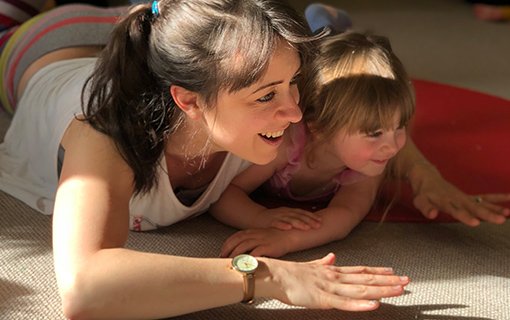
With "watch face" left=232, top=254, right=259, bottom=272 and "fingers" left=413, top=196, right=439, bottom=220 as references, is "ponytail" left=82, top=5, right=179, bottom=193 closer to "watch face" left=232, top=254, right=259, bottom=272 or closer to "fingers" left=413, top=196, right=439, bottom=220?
"watch face" left=232, top=254, right=259, bottom=272

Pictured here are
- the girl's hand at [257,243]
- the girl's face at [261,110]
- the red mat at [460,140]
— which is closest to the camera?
the girl's face at [261,110]

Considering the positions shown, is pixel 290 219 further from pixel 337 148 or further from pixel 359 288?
pixel 359 288

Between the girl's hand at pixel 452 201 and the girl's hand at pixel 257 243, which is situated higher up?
the girl's hand at pixel 452 201

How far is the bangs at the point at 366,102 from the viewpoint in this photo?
1.30m

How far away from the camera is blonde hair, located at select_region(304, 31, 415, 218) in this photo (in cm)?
130

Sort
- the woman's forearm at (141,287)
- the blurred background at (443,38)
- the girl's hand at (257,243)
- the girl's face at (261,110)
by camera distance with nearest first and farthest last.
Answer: the woman's forearm at (141,287) → the girl's face at (261,110) → the girl's hand at (257,243) → the blurred background at (443,38)

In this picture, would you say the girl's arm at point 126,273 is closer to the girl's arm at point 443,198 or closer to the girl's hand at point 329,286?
the girl's hand at point 329,286

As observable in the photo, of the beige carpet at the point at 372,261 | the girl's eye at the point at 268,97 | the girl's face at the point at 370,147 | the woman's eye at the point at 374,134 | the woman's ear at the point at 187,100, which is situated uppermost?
the girl's eye at the point at 268,97

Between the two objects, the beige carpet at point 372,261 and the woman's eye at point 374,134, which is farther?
the woman's eye at point 374,134

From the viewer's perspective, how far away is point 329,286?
1070mm

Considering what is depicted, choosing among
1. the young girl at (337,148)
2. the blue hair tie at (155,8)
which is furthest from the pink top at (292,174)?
the blue hair tie at (155,8)

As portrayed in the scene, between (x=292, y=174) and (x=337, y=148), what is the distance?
116mm

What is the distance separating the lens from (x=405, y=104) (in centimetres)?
132

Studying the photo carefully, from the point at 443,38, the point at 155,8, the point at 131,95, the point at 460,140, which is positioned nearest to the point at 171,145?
the point at 131,95
